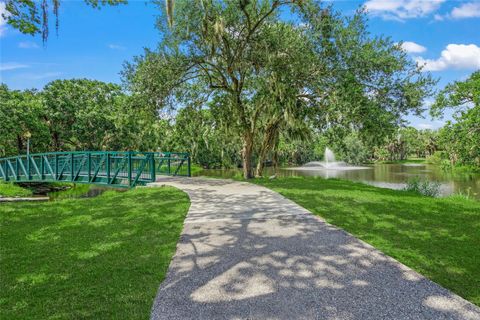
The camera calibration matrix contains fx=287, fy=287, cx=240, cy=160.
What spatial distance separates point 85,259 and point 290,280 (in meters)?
3.50

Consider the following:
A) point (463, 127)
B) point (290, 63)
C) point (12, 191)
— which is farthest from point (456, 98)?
point (12, 191)

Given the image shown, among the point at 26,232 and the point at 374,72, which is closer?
the point at 26,232

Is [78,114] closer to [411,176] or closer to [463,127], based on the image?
[463,127]

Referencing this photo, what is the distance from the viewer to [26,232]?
6.77 meters

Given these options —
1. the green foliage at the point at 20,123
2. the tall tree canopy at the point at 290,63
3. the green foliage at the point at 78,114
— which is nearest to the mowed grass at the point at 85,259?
the tall tree canopy at the point at 290,63

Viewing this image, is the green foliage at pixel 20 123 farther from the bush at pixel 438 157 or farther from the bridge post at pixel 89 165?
the bush at pixel 438 157

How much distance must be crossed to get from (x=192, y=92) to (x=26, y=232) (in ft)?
42.2

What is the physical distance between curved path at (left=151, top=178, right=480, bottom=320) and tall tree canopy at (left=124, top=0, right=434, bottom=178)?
9.00 metres

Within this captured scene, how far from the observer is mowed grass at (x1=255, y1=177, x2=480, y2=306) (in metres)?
4.31

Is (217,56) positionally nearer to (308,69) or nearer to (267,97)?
(267,97)

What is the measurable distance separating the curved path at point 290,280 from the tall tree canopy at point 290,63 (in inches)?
354

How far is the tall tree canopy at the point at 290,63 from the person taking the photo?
1353 cm

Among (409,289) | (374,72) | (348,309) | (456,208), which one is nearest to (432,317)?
(409,289)

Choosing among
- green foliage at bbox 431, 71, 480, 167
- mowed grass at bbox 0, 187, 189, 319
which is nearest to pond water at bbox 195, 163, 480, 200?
green foliage at bbox 431, 71, 480, 167
